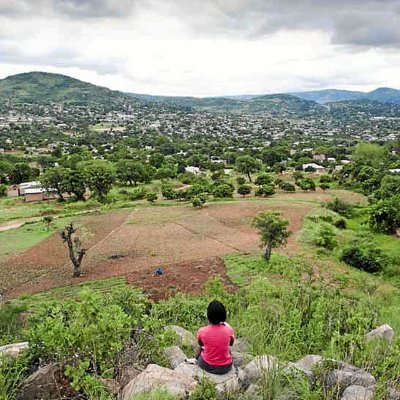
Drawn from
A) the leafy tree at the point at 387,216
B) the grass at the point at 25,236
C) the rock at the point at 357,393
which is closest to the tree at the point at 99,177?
the grass at the point at 25,236

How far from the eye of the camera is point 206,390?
4594 millimetres

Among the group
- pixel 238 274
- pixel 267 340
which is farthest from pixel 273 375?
pixel 238 274

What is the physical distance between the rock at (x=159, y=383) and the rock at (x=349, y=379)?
168 cm

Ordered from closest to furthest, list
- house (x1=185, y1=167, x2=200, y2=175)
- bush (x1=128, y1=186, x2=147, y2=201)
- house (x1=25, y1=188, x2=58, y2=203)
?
bush (x1=128, y1=186, x2=147, y2=201) < house (x1=25, y1=188, x2=58, y2=203) < house (x1=185, y1=167, x2=200, y2=175)

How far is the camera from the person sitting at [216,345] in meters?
5.86

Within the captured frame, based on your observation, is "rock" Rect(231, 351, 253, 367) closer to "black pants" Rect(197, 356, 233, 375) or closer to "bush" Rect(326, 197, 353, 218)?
"black pants" Rect(197, 356, 233, 375)

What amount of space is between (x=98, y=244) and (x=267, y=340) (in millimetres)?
24620

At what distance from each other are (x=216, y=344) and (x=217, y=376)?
409 mm

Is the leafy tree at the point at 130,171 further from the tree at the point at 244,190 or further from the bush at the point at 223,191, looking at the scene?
the tree at the point at 244,190

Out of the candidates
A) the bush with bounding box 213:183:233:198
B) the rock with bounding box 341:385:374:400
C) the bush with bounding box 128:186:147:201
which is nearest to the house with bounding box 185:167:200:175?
the bush with bounding box 128:186:147:201

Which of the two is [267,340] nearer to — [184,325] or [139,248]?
[184,325]

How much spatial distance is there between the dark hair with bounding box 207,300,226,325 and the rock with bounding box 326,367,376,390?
1600 millimetres

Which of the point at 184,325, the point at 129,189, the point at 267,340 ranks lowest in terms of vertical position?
the point at 129,189

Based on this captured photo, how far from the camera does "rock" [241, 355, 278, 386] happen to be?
4.94m
